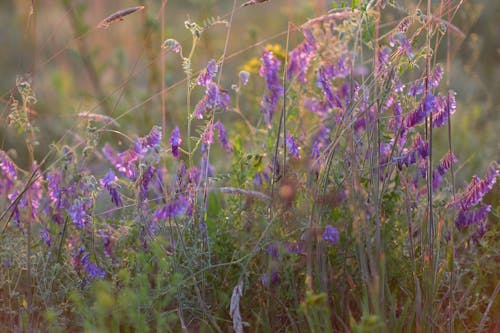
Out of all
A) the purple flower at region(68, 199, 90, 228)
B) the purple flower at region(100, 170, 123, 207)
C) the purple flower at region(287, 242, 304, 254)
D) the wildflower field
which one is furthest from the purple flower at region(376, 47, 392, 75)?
the purple flower at region(68, 199, 90, 228)

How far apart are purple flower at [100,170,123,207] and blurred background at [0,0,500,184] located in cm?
20

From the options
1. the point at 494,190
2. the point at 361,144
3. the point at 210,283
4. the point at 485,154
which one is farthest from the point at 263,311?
the point at 485,154

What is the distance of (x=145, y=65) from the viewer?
2.57m

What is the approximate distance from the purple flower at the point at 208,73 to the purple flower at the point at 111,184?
1.23ft

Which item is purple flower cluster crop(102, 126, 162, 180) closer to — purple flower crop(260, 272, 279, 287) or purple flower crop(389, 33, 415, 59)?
purple flower crop(260, 272, 279, 287)

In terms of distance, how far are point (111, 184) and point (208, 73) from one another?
0.44m

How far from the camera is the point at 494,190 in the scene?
2.62m

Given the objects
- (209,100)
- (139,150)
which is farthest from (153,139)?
(209,100)

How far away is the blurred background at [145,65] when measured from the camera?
11.9 ft

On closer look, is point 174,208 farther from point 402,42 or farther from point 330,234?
point 402,42

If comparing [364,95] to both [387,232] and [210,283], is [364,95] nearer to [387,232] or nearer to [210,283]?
[387,232]

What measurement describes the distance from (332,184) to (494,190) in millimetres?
551

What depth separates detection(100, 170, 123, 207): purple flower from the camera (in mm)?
2252

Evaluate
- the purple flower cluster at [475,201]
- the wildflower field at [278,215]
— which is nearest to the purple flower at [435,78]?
the wildflower field at [278,215]
